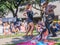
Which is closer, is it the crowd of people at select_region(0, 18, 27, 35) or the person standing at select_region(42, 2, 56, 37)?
the person standing at select_region(42, 2, 56, 37)

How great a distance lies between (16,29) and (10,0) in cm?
1589

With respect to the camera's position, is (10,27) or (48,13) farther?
(10,27)

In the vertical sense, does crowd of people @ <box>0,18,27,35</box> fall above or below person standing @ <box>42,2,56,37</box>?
below

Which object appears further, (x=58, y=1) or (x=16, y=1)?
(x=58, y=1)

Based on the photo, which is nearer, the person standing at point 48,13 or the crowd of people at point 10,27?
the person standing at point 48,13

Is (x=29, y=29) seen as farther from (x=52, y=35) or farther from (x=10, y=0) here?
(x=10, y=0)

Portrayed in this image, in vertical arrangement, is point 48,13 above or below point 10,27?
above

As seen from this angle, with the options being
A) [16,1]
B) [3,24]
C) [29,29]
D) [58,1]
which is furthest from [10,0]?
[29,29]

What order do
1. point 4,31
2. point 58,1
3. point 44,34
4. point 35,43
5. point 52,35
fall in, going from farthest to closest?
point 58,1, point 4,31, point 52,35, point 44,34, point 35,43

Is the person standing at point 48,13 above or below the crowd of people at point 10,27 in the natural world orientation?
above

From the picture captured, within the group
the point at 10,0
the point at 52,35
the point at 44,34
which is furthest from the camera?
the point at 10,0

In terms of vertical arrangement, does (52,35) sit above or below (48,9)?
below

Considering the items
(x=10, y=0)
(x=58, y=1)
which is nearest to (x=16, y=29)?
(x=10, y=0)

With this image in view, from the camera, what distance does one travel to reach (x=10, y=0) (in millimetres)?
35906
